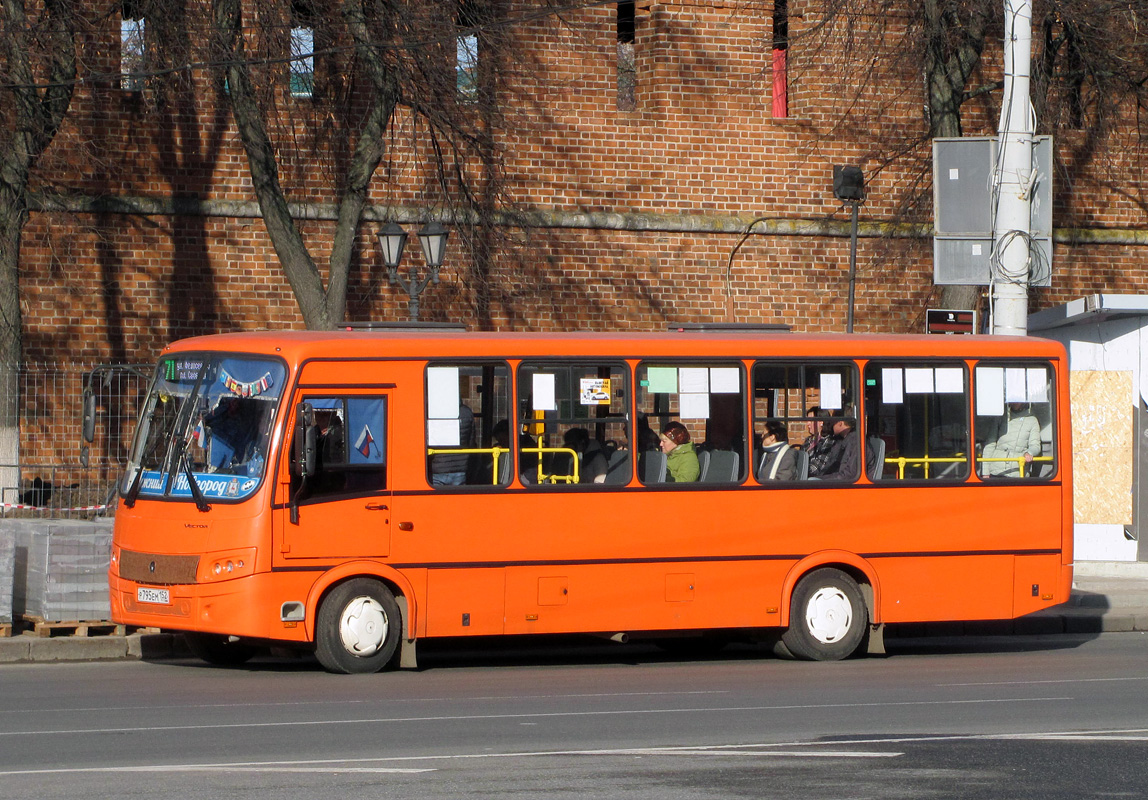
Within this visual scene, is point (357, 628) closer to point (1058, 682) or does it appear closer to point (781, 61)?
point (1058, 682)

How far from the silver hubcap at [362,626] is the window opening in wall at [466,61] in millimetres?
8672

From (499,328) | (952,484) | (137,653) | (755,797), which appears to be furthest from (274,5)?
(755,797)

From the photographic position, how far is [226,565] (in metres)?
12.1

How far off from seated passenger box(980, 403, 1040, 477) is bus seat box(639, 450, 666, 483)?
2.80m

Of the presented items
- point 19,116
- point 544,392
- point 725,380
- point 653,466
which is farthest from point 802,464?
point 19,116

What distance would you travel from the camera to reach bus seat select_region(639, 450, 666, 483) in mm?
13266

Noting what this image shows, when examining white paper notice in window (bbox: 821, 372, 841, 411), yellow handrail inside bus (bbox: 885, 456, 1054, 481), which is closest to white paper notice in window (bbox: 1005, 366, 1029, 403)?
yellow handrail inside bus (bbox: 885, 456, 1054, 481)

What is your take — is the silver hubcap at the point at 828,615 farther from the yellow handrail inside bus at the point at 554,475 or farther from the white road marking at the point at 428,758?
the white road marking at the point at 428,758

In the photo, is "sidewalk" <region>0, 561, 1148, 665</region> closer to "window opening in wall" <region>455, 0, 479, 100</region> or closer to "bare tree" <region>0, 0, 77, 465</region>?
"bare tree" <region>0, 0, 77, 465</region>

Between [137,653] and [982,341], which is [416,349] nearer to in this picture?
[137,653]

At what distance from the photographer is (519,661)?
13.9 m

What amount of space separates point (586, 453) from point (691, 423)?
95cm

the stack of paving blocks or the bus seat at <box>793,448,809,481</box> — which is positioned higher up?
the bus seat at <box>793,448,809,481</box>

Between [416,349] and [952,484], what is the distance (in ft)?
14.9
